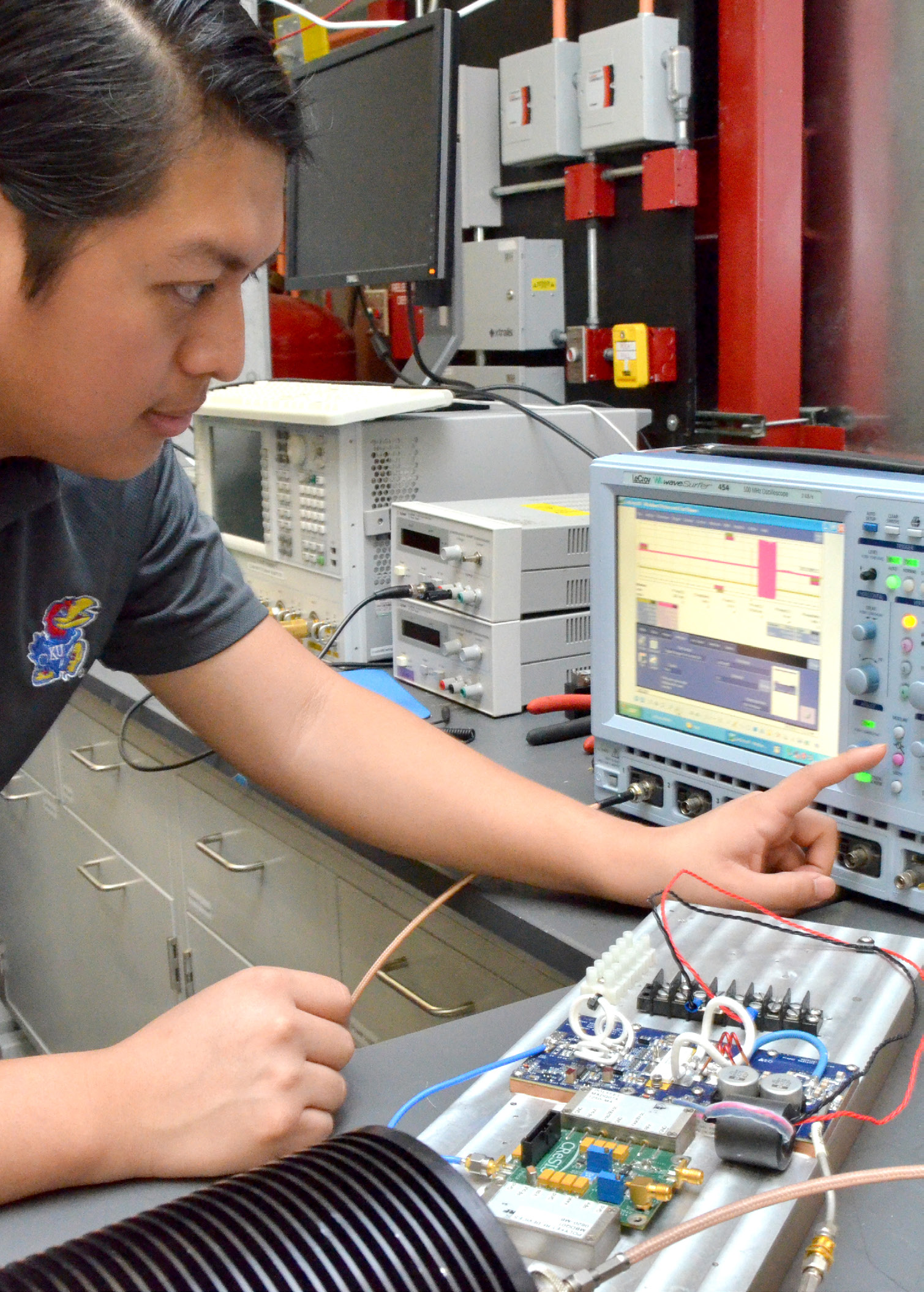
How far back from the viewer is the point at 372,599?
174 cm

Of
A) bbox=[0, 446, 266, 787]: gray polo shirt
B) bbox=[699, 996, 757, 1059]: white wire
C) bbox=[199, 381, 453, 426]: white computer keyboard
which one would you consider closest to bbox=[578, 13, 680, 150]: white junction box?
bbox=[199, 381, 453, 426]: white computer keyboard

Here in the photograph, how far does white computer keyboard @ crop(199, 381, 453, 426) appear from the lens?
5.45 feet

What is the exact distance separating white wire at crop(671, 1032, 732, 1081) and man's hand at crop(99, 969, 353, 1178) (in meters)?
0.20

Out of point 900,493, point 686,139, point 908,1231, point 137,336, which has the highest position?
point 686,139

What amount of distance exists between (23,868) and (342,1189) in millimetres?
2208

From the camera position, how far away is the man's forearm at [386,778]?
104 cm

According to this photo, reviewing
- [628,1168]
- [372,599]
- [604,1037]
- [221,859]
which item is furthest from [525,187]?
[628,1168]

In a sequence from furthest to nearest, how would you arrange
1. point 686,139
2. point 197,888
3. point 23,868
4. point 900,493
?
point 23,868, point 686,139, point 197,888, point 900,493

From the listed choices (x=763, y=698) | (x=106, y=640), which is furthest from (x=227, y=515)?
(x=763, y=698)

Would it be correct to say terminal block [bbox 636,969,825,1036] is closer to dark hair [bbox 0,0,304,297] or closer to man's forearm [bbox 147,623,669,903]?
man's forearm [bbox 147,623,669,903]

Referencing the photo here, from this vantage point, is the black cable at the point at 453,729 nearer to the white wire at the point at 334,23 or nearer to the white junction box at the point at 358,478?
the white junction box at the point at 358,478

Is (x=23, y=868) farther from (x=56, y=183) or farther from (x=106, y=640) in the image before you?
(x=56, y=183)

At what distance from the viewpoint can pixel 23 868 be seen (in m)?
2.54

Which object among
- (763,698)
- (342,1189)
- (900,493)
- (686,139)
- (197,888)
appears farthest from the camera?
(686,139)
